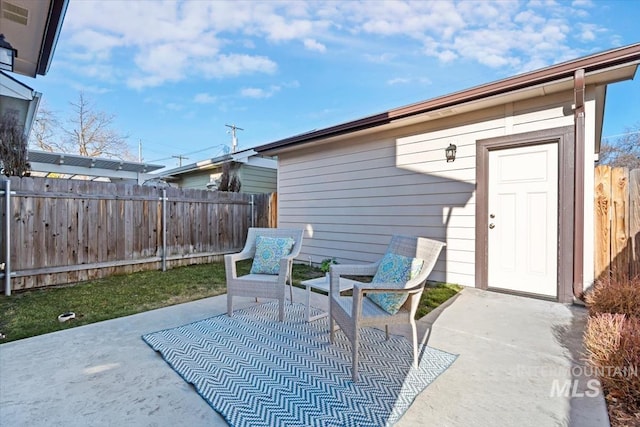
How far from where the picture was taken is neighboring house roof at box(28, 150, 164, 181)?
9484 mm

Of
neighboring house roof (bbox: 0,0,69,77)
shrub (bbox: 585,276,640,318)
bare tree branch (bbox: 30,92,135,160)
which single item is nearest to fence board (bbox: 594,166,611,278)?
shrub (bbox: 585,276,640,318)

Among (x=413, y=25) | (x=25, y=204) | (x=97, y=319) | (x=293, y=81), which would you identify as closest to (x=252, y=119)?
(x=293, y=81)

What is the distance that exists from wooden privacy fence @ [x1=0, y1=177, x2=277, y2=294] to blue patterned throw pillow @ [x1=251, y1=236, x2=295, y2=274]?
132 inches

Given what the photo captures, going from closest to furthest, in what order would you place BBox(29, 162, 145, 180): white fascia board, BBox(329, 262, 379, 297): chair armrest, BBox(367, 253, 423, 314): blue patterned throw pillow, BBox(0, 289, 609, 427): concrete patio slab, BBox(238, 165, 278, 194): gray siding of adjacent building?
BBox(0, 289, 609, 427): concrete patio slab → BBox(367, 253, 423, 314): blue patterned throw pillow → BBox(329, 262, 379, 297): chair armrest → BBox(29, 162, 145, 180): white fascia board → BBox(238, 165, 278, 194): gray siding of adjacent building

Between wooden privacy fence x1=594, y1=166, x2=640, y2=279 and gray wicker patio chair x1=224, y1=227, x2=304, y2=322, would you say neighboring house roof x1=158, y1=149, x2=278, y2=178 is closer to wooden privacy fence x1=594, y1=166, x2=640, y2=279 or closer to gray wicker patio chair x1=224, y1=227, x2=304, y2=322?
gray wicker patio chair x1=224, y1=227, x2=304, y2=322

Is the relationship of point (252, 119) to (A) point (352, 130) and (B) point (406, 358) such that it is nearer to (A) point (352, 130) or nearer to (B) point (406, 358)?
(A) point (352, 130)

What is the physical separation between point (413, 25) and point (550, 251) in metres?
5.03

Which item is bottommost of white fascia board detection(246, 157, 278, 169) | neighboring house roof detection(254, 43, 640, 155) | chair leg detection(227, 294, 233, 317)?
chair leg detection(227, 294, 233, 317)

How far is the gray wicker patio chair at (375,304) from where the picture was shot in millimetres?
2139

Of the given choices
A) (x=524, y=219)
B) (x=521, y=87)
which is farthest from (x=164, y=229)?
(x=521, y=87)

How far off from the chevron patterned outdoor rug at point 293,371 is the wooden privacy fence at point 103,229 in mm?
3367

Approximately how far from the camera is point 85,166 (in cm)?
1070

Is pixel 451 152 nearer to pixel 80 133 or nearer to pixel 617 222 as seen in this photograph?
pixel 617 222

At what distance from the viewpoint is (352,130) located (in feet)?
18.1
